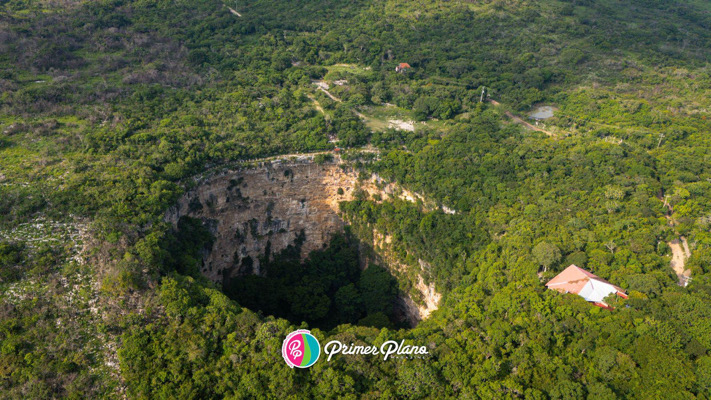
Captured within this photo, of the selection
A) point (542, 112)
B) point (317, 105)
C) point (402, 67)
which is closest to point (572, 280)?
point (542, 112)

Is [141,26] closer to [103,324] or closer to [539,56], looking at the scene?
[103,324]

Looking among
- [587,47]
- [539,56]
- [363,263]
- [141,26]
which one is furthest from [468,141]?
[141,26]

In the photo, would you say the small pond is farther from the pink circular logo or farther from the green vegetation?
the pink circular logo

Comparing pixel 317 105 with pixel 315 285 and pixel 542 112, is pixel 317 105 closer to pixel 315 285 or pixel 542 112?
pixel 315 285

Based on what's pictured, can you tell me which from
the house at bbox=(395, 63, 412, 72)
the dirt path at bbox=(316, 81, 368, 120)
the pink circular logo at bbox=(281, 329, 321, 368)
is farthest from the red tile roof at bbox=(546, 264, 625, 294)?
the house at bbox=(395, 63, 412, 72)

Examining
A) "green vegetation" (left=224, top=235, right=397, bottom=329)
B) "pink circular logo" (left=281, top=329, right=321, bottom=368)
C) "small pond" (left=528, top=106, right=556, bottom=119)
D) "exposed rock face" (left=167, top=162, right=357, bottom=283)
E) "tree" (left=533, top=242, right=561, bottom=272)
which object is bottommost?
"green vegetation" (left=224, top=235, right=397, bottom=329)
